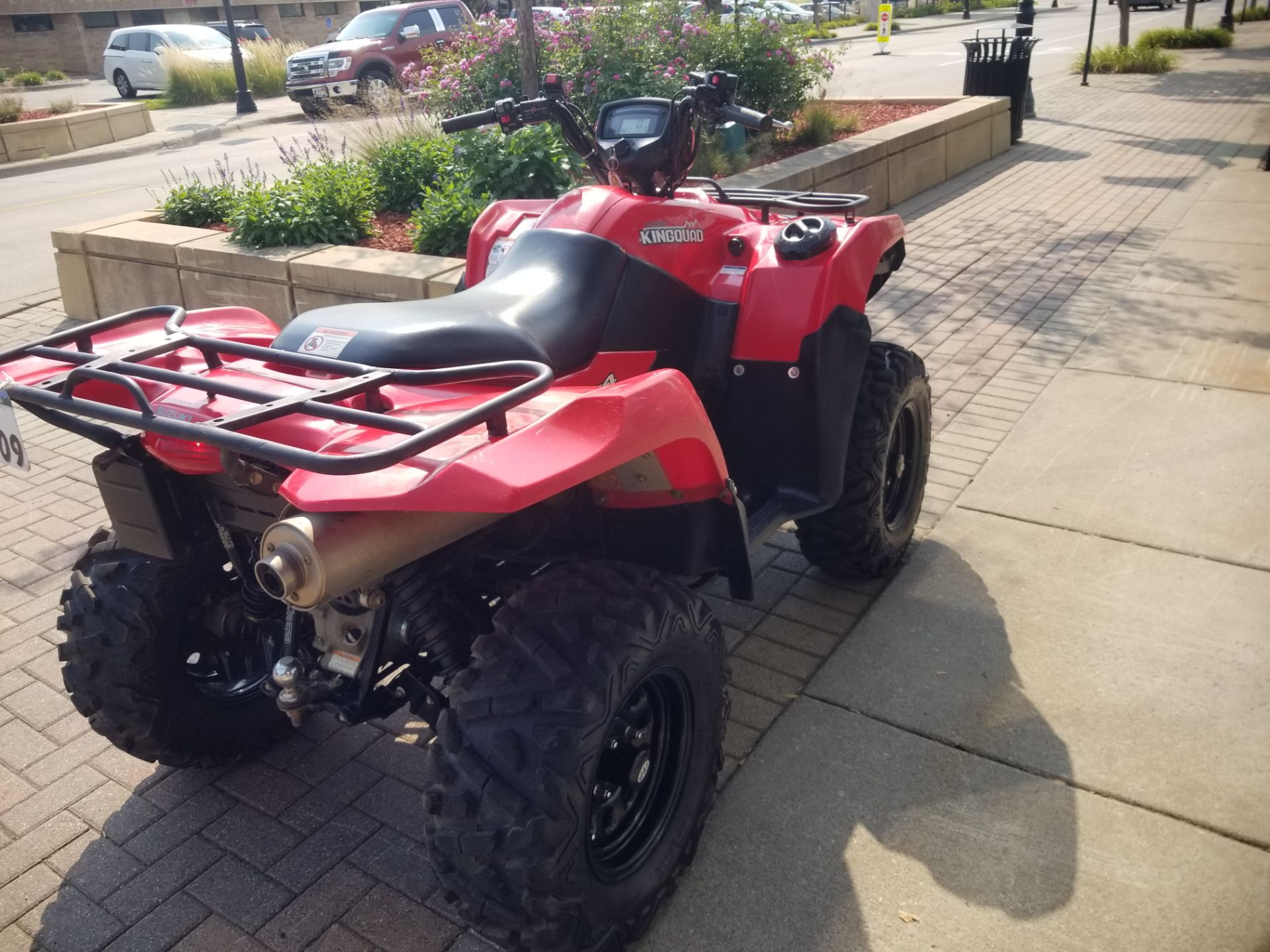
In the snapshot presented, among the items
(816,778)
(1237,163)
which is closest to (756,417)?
(816,778)

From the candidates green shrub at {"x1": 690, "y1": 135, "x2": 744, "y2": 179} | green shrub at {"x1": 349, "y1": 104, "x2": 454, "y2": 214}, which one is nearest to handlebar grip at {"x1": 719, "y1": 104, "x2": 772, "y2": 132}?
green shrub at {"x1": 349, "y1": 104, "x2": 454, "y2": 214}

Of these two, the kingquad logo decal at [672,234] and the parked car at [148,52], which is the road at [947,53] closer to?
the kingquad logo decal at [672,234]

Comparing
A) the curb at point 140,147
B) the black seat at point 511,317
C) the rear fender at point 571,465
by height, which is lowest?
the curb at point 140,147

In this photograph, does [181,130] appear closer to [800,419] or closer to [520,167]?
[520,167]

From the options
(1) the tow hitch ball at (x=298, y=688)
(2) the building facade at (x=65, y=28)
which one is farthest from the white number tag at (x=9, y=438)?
(2) the building facade at (x=65, y=28)

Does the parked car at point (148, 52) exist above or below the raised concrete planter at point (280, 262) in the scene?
above

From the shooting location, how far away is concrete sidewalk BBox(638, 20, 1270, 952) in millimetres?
2656

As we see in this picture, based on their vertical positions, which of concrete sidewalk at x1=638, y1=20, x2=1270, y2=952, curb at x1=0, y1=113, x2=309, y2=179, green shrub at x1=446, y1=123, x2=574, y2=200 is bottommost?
concrete sidewalk at x1=638, y1=20, x2=1270, y2=952

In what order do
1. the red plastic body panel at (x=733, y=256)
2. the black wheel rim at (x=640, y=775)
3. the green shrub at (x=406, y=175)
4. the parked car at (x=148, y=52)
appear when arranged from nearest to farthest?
1. the black wheel rim at (x=640, y=775)
2. the red plastic body panel at (x=733, y=256)
3. the green shrub at (x=406, y=175)
4. the parked car at (x=148, y=52)

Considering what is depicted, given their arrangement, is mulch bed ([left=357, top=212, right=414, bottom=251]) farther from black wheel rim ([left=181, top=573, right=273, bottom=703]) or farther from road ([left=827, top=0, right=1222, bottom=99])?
road ([left=827, top=0, right=1222, bottom=99])

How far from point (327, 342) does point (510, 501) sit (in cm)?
83

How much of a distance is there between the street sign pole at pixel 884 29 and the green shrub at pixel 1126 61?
7502 mm

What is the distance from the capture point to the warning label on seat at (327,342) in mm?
2453

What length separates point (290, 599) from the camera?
199 cm
